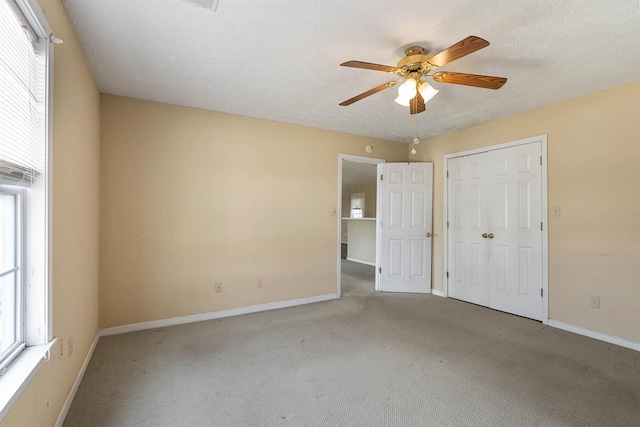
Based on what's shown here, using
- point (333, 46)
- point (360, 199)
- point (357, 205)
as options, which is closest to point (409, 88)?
point (333, 46)

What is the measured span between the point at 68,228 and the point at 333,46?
2168mm

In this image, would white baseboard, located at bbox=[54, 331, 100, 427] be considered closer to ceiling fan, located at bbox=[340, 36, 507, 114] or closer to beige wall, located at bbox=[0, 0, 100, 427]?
beige wall, located at bbox=[0, 0, 100, 427]

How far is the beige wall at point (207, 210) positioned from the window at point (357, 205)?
517 centimetres

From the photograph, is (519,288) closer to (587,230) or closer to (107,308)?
(587,230)

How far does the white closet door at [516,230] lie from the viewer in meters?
3.48

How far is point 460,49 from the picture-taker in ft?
5.74

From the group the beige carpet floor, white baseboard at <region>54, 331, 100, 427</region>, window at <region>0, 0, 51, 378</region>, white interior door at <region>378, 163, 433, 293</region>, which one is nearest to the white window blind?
window at <region>0, 0, 51, 378</region>

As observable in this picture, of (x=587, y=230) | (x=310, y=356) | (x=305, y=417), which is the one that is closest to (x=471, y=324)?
(x=587, y=230)

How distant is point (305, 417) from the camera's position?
5.90 feet

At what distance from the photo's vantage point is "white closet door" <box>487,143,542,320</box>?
348 cm

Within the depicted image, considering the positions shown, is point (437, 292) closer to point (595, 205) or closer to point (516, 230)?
point (516, 230)

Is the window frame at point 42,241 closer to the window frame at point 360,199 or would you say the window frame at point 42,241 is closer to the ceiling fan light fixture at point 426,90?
the ceiling fan light fixture at point 426,90

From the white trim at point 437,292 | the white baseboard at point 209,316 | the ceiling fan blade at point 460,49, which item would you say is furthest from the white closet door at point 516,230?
the ceiling fan blade at point 460,49

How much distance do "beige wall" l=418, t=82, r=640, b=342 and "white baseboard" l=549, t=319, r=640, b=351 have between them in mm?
44
